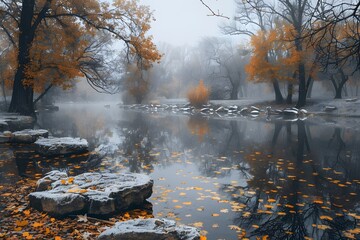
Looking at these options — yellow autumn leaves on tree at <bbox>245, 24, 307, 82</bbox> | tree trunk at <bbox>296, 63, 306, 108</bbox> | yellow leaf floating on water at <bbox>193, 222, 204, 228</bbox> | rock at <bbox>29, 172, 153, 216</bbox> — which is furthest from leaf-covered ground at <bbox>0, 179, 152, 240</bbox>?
yellow autumn leaves on tree at <bbox>245, 24, 307, 82</bbox>

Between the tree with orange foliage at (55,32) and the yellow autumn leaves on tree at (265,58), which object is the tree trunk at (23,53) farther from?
the yellow autumn leaves on tree at (265,58)

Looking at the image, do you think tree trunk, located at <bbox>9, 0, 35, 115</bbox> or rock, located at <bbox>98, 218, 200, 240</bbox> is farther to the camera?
tree trunk, located at <bbox>9, 0, 35, 115</bbox>

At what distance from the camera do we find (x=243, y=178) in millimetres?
6531

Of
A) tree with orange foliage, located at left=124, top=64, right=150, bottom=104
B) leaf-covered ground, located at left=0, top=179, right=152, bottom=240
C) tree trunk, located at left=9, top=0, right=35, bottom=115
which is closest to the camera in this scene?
leaf-covered ground, located at left=0, top=179, right=152, bottom=240

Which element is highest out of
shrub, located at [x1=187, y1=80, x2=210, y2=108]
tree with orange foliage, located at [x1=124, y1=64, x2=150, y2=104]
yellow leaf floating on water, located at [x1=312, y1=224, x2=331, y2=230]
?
tree with orange foliage, located at [x1=124, y1=64, x2=150, y2=104]

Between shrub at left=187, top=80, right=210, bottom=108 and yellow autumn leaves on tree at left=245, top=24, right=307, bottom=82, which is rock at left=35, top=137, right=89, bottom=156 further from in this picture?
shrub at left=187, top=80, right=210, bottom=108

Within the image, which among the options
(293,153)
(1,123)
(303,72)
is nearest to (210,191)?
(293,153)

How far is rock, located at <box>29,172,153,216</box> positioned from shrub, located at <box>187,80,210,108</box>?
27.4 m

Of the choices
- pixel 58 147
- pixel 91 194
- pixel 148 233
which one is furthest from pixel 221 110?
pixel 148 233

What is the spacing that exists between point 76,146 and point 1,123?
5.27 metres

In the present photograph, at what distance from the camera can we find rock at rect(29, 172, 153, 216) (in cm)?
438

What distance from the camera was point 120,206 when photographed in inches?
184

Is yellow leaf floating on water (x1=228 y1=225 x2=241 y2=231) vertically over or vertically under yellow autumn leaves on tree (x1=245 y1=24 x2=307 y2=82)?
under

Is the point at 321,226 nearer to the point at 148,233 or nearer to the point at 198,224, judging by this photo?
the point at 198,224
